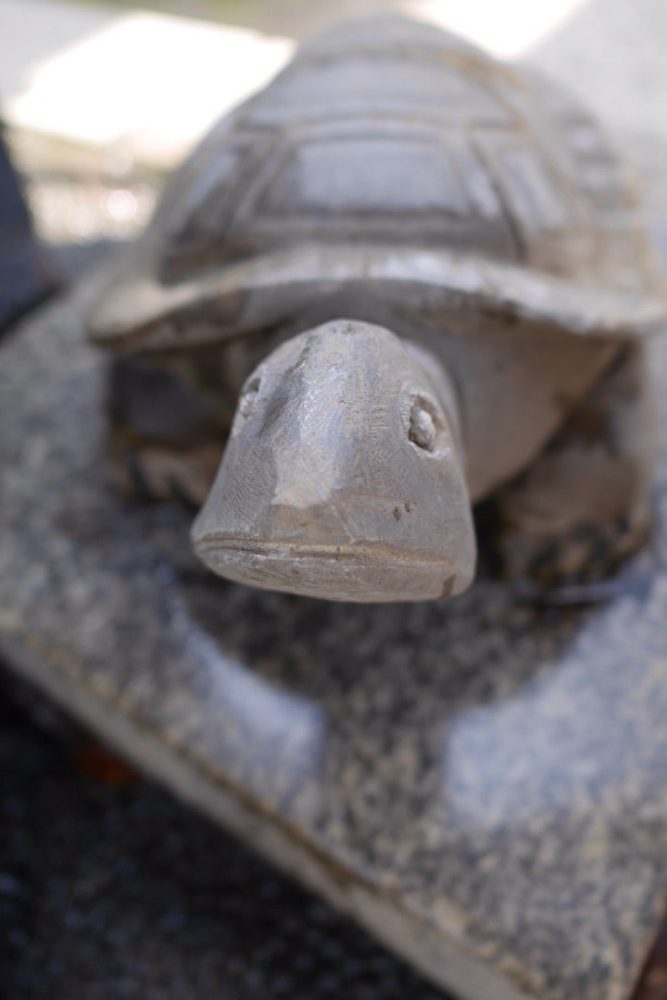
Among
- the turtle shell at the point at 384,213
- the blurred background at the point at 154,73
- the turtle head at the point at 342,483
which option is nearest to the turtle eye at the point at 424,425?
the turtle head at the point at 342,483

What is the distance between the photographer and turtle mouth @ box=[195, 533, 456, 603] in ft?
1.55

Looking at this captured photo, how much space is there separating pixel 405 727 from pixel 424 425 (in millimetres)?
388

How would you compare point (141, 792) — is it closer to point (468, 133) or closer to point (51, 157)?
point (468, 133)

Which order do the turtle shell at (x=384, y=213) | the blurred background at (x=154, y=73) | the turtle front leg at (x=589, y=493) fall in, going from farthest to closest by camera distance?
1. the blurred background at (x=154, y=73)
2. the turtle front leg at (x=589, y=493)
3. the turtle shell at (x=384, y=213)

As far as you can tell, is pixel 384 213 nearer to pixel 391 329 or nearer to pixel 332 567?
pixel 391 329

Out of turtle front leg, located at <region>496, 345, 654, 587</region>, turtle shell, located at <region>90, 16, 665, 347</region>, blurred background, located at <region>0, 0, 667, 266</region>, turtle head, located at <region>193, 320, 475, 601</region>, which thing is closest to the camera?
turtle head, located at <region>193, 320, 475, 601</region>

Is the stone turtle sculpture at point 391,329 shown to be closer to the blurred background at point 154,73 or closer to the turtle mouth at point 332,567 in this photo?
the turtle mouth at point 332,567

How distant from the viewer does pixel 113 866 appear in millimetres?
1009

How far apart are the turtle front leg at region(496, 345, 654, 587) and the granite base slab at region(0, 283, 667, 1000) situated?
0.04 metres

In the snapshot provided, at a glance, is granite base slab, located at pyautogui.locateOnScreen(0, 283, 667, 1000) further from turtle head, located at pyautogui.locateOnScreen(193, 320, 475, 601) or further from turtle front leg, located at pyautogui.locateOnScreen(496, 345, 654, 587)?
turtle head, located at pyautogui.locateOnScreen(193, 320, 475, 601)

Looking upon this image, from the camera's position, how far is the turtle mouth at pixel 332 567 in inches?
18.6

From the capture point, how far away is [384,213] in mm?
700

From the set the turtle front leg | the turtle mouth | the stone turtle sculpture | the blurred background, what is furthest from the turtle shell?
the blurred background

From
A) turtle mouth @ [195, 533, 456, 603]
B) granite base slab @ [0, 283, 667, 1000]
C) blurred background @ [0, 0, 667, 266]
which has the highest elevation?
turtle mouth @ [195, 533, 456, 603]
